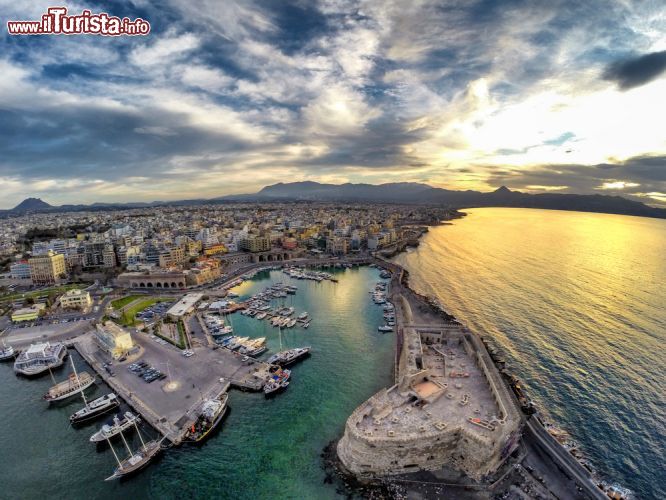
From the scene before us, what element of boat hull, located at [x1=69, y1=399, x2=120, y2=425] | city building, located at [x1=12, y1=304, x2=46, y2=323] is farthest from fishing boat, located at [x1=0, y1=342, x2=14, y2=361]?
boat hull, located at [x1=69, y1=399, x2=120, y2=425]

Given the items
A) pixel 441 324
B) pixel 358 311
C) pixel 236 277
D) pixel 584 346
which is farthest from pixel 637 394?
pixel 236 277

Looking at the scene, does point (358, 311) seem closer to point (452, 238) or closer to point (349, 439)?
point (349, 439)

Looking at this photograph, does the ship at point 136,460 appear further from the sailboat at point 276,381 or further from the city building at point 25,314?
the city building at point 25,314

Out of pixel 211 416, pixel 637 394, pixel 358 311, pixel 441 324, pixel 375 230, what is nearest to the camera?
pixel 211 416

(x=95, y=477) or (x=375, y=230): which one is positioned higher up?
(x=375, y=230)

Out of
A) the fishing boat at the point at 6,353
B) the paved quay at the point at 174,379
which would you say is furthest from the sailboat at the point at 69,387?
the fishing boat at the point at 6,353

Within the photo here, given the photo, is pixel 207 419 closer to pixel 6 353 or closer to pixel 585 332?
pixel 6 353

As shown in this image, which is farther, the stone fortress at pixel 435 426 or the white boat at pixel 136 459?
the white boat at pixel 136 459
